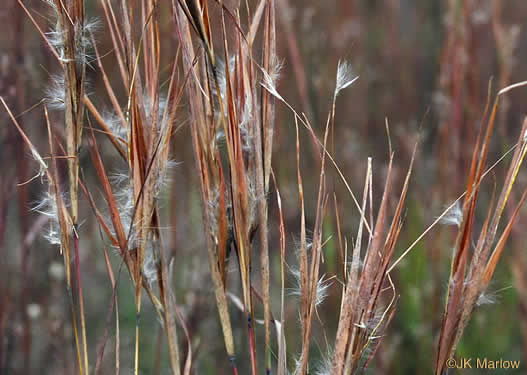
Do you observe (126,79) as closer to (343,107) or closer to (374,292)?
(374,292)

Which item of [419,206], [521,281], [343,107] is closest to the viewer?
[521,281]

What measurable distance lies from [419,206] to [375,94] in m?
0.85

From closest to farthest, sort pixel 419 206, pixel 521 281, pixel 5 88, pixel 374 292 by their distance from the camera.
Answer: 1. pixel 374 292
2. pixel 5 88
3. pixel 521 281
4. pixel 419 206

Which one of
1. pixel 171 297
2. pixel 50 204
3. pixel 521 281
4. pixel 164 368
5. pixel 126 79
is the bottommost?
pixel 164 368

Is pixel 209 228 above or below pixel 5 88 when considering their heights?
below

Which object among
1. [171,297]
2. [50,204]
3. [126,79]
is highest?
[126,79]

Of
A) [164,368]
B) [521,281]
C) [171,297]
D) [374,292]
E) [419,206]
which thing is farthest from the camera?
[419,206]

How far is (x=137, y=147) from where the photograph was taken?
0.58 m

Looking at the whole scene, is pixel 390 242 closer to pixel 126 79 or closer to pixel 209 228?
Answer: pixel 209 228

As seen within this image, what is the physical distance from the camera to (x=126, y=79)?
613 mm

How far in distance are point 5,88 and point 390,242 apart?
2.85ft

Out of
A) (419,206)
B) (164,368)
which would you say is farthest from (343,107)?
(164,368)

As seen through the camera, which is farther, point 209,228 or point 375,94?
point 375,94

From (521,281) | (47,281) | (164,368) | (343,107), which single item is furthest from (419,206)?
(47,281)
